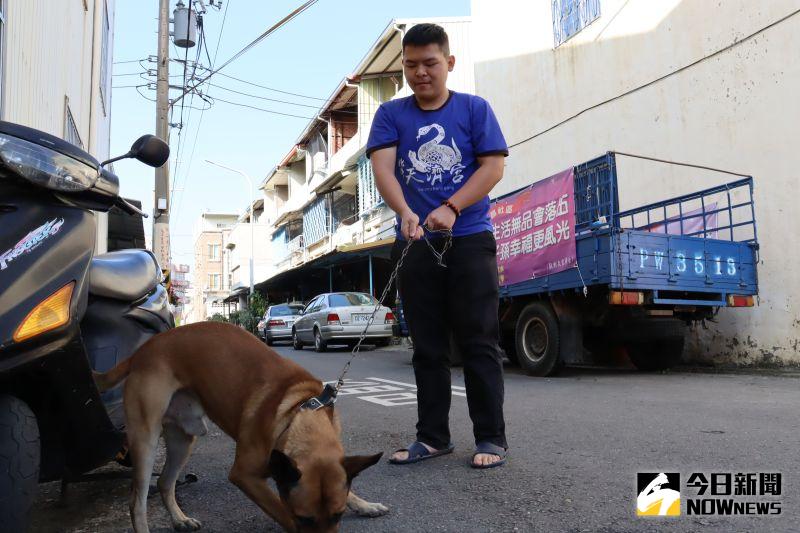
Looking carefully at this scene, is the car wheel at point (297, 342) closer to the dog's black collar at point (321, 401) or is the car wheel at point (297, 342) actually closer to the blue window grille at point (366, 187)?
the blue window grille at point (366, 187)

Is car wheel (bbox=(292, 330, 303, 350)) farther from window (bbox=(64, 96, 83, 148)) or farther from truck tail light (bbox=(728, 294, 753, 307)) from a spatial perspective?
truck tail light (bbox=(728, 294, 753, 307))

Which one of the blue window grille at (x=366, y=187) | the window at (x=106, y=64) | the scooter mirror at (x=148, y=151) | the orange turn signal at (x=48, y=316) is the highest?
the window at (x=106, y=64)

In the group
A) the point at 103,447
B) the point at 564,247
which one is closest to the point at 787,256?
the point at 564,247

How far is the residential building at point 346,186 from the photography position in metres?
20.4

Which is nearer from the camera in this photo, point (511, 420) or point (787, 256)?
point (511, 420)

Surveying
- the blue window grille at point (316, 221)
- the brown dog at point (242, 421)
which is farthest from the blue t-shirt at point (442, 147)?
the blue window grille at point (316, 221)

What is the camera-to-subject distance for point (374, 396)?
6.93m

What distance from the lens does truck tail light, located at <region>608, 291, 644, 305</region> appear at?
25.3 feet

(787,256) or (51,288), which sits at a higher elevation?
(787,256)

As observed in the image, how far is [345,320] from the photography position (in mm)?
16828

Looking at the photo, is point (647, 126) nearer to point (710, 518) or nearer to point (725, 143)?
point (725, 143)

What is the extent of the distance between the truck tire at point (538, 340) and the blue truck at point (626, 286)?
1 cm

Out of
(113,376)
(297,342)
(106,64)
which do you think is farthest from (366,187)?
(113,376)

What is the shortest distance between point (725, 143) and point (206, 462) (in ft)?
31.2
